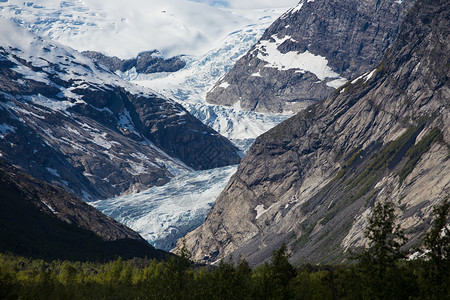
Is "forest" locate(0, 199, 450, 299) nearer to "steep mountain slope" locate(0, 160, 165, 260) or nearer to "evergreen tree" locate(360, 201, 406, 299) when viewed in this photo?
"evergreen tree" locate(360, 201, 406, 299)

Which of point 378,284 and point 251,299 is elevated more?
point 378,284

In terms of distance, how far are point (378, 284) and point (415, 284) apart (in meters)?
5.60

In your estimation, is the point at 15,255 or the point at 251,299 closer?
the point at 251,299

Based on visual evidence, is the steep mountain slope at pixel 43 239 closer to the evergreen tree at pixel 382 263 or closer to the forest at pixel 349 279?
the forest at pixel 349 279

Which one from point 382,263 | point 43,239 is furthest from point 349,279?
point 43,239

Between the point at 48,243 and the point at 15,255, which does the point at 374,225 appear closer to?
the point at 15,255

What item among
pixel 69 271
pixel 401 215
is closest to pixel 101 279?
pixel 69 271

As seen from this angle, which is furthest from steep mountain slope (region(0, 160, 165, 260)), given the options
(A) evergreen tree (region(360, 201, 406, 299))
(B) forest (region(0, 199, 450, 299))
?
(A) evergreen tree (region(360, 201, 406, 299))

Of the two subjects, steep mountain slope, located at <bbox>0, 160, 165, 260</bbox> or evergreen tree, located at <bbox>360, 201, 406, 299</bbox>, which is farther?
steep mountain slope, located at <bbox>0, 160, 165, 260</bbox>

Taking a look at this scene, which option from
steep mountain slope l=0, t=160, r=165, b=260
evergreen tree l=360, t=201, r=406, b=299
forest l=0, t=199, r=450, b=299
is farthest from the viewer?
steep mountain slope l=0, t=160, r=165, b=260

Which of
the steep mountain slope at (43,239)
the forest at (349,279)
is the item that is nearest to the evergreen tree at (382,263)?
the forest at (349,279)

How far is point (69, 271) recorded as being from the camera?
124438 mm

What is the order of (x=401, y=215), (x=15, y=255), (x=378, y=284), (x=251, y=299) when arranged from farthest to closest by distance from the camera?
1. (x=401, y=215)
2. (x=15, y=255)
3. (x=251, y=299)
4. (x=378, y=284)

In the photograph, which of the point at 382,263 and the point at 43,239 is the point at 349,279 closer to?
the point at 382,263
